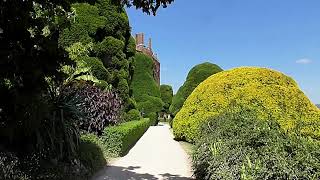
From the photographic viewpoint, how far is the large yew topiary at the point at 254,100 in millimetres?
16300

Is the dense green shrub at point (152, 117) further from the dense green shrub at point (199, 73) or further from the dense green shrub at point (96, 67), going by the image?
the dense green shrub at point (96, 67)

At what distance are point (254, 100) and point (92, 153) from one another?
680 cm

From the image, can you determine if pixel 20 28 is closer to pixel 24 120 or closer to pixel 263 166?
pixel 24 120

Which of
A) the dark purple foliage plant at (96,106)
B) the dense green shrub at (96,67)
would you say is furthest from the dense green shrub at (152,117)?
the dark purple foliage plant at (96,106)

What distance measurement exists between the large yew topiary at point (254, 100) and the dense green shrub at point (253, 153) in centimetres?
523

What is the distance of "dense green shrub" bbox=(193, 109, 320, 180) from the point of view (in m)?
6.86

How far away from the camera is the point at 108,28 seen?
846 inches

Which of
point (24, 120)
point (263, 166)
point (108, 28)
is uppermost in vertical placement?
point (108, 28)

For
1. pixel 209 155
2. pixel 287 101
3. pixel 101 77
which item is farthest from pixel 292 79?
pixel 209 155

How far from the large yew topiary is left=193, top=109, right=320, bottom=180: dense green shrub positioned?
5.23 meters

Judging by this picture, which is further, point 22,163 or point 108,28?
point 108,28

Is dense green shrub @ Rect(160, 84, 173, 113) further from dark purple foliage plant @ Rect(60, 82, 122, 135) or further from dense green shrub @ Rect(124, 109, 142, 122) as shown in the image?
dark purple foliage plant @ Rect(60, 82, 122, 135)

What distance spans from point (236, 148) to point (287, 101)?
8.87 metres

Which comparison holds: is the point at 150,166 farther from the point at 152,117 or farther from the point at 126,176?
the point at 152,117
